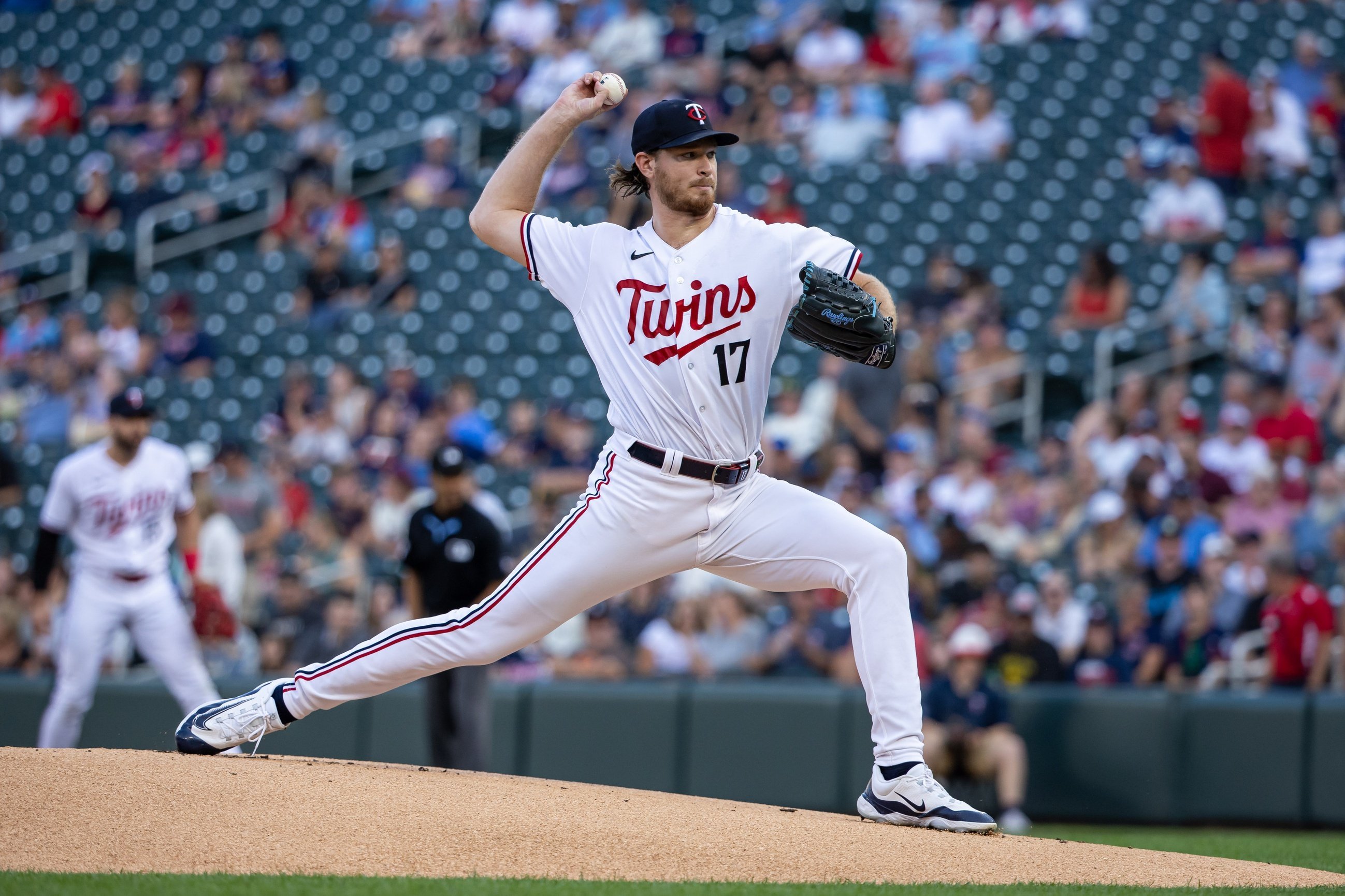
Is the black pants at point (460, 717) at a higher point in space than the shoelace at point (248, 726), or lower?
lower

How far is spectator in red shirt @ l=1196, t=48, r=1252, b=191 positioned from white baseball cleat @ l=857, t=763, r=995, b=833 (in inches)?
351

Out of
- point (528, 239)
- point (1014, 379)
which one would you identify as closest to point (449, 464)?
point (528, 239)

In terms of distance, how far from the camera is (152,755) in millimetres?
4777

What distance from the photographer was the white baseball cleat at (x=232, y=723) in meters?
4.82

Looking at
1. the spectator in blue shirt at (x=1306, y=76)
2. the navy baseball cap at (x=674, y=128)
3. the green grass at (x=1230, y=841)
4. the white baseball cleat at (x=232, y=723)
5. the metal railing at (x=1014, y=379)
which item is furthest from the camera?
the spectator in blue shirt at (x=1306, y=76)

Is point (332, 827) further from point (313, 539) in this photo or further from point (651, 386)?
point (313, 539)

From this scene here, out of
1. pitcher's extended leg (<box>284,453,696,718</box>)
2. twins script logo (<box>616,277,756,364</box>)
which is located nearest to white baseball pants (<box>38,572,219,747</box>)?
pitcher's extended leg (<box>284,453,696,718</box>)

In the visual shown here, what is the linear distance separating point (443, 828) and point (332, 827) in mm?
291

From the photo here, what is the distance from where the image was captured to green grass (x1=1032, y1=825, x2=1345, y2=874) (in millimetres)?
5305

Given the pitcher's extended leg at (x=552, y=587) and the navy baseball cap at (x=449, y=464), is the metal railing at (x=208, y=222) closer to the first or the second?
the navy baseball cap at (x=449, y=464)

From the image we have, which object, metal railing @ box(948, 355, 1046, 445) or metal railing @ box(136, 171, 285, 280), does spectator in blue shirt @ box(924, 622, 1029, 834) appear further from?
metal railing @ box(136, 171, 285, 280)

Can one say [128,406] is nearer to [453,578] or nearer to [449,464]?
[449,464]

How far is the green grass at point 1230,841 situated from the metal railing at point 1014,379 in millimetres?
3273

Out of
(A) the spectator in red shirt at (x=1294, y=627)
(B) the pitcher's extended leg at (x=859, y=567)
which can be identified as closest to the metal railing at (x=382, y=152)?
(A) the spectator in red shirt at (x=1294, y=627)
